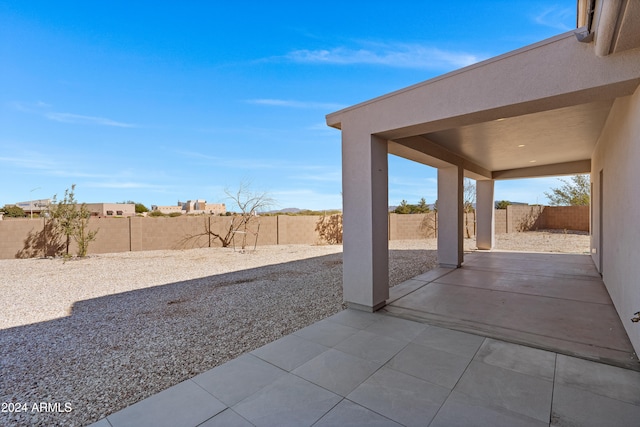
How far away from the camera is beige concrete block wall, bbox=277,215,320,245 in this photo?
45.6ft

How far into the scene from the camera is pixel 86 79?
9.25m

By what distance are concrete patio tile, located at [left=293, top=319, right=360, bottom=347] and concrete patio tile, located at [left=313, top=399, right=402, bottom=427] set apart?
3.40ft

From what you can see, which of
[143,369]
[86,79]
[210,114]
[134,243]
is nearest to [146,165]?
[210,114]

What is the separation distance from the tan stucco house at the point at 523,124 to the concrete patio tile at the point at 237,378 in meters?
1.89

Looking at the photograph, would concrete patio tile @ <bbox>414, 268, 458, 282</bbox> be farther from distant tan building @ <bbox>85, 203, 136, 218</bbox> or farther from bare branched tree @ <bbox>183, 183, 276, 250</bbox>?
distant tan building @ <bbox>85, 203, 136, 218</bbox>

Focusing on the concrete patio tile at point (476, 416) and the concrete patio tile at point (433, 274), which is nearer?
the concrete patio tile at point (476, 416)

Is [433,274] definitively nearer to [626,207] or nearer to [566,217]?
[626,207]

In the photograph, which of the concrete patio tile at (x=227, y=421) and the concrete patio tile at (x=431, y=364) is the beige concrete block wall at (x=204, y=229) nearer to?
the concrete patio tile at (x=431, y=364)

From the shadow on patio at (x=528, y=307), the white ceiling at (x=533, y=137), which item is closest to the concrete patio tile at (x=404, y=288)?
the shadow on patio at (x=528, y=307)

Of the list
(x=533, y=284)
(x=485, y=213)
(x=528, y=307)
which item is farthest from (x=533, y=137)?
(x=485, y=213)

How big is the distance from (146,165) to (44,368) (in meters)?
20.9

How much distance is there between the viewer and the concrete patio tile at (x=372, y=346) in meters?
2.69

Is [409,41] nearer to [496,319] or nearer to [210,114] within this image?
[496,319]

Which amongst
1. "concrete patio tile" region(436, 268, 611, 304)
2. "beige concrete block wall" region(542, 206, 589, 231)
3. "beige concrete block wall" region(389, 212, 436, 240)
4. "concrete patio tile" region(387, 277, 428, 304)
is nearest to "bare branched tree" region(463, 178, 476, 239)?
"beige concrete block wall" region(389, 212, 436, 240)
